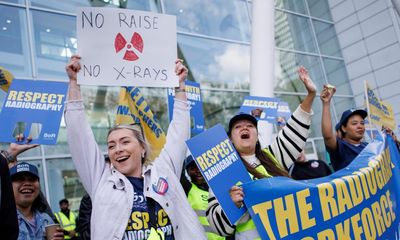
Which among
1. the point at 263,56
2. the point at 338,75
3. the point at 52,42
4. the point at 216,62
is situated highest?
the point at 338,75

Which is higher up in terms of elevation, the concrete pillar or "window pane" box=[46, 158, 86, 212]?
the concrete pillar

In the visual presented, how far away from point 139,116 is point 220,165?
2.00 meters

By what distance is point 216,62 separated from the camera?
952 cm

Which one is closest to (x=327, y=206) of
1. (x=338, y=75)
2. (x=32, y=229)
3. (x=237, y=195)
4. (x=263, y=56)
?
(x=237, y=195)

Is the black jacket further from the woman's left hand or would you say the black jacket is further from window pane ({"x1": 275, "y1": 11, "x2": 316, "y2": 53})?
window pane ({"x1": 275, "y1": 11, "x2": 316, "y2": 53})

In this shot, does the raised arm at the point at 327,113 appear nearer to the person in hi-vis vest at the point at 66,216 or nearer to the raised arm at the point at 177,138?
the raised arm at the point at 177,138

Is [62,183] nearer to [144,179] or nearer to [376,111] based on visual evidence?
[144,179]

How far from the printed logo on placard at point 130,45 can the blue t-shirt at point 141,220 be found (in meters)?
0.93

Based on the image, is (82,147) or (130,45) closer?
(82,147)

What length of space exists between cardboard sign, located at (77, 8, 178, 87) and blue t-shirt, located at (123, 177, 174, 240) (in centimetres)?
81

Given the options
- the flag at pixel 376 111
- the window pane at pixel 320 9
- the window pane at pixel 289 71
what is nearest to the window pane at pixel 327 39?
the window pane at pixel 320 9

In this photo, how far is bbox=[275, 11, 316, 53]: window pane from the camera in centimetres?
1179

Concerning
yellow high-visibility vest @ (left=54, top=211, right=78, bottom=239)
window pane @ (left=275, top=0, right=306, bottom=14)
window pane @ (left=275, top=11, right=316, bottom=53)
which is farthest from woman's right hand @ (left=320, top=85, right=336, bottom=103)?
window pane @ (left=275, top=0, right=306, bottom=14)

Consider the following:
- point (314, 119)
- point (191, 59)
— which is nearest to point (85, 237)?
point (191, 59)
